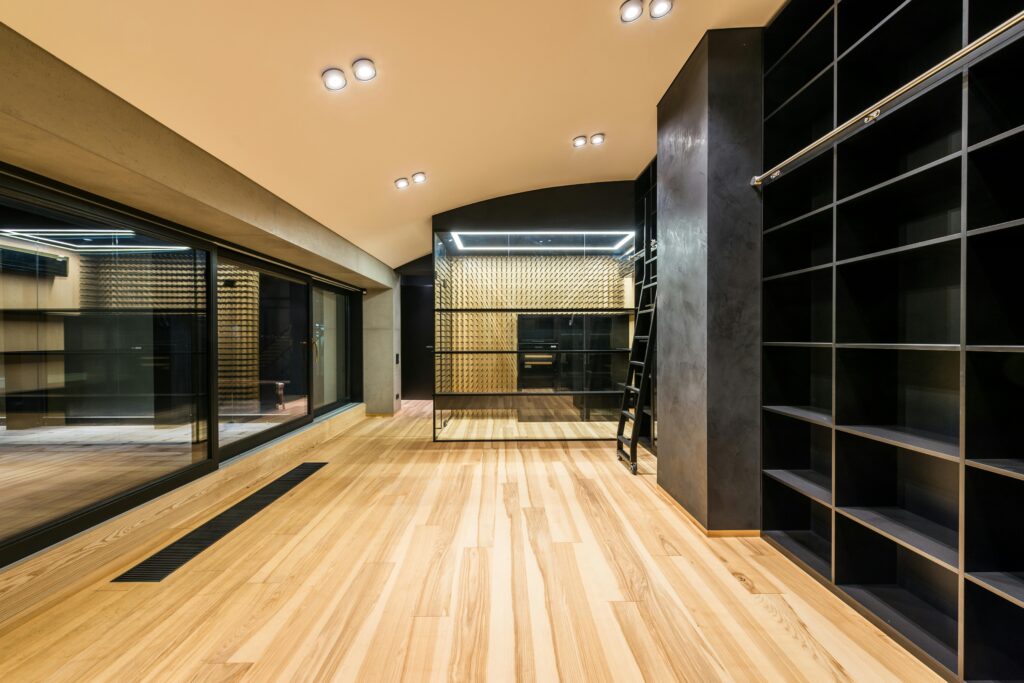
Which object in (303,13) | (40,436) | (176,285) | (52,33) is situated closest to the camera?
(52,33)

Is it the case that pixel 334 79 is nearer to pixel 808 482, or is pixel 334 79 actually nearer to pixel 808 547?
pixel 808 482

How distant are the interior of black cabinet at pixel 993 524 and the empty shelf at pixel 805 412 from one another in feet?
2.07

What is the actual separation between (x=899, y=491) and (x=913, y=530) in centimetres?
31

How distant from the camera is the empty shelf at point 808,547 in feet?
6.97

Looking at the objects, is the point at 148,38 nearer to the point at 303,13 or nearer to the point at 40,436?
the point at 303,13

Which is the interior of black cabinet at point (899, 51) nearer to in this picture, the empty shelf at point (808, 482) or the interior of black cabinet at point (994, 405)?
the interior of black cabinet at point (994, 405)

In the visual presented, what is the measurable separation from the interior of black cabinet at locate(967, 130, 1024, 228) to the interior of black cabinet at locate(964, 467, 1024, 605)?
0.86 m

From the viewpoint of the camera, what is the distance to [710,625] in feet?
5.74

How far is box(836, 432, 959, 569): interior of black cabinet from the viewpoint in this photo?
1680 millimetres

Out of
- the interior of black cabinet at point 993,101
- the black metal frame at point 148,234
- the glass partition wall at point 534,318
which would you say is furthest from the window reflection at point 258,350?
the interior of black cabinet at point 993,101

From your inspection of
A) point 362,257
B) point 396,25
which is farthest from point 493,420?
point 396,25

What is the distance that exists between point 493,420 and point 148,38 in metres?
4.49

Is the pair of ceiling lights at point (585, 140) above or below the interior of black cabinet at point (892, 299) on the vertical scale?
above

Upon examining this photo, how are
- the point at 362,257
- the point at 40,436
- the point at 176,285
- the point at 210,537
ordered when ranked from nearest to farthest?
the point at 40,436 → the point at 210,537 → the point at 176,285 → the point at 362,257
